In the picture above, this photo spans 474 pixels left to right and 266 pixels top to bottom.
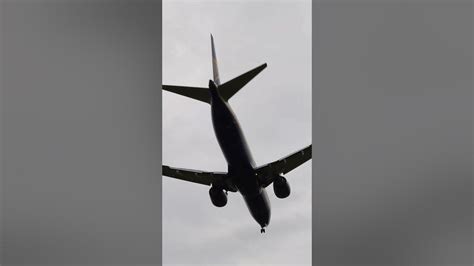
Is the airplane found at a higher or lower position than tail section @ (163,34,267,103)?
lower

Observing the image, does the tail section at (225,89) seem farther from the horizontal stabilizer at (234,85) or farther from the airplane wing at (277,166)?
the airplane wing at (277,166)

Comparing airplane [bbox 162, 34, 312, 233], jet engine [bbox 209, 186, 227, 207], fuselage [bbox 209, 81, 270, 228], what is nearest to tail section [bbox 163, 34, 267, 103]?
airplane [bbox 162, 34, 312, 233]

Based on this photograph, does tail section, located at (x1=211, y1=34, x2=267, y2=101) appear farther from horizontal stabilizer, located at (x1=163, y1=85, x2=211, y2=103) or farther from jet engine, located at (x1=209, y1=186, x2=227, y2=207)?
jet engine, located at (x1=209, y1=186, x2=227, y2=207)

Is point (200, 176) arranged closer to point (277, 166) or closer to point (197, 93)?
point (277, 166)

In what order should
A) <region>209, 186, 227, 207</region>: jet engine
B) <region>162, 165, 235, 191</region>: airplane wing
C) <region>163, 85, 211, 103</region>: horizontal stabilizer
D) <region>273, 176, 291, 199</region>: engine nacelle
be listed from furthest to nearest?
<region>162, 165, 235, 191</region>: airplane wing < <region>209, 186, 227, 207</region>: jet engine < <region>273, 176, 291, 199</region>: engine nacelle < <region>163, 85, 211, 103</region>: horizontal stabilizer

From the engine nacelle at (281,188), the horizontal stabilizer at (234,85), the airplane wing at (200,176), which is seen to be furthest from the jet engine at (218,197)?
the horizontal stabilizer at (234,85)

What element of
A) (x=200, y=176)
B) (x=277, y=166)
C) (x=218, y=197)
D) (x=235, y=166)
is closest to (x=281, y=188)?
(x=277, y=166)

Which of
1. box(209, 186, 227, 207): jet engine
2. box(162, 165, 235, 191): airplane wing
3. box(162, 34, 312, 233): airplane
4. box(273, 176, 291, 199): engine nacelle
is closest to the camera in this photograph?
box(162, 34, 312, 233): airplane
